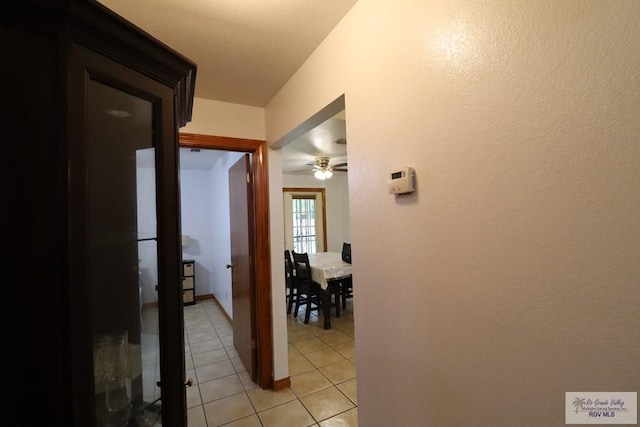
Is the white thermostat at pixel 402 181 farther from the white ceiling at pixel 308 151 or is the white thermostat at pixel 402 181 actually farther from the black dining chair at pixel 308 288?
the black dining chair at pixel 308 288

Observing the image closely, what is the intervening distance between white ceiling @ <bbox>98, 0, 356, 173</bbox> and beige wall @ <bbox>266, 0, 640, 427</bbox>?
0.99ft

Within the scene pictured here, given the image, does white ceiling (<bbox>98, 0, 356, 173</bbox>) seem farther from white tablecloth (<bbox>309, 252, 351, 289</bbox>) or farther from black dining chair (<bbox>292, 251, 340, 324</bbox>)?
black dining chair (<bbox>292, 251, 340, 324</bbox>)

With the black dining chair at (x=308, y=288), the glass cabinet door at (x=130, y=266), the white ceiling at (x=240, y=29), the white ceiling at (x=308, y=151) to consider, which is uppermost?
the white ceiling at (x=308, y=151)

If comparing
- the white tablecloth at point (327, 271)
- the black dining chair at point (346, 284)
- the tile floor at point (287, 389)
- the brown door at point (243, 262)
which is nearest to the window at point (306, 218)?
the black dining chair at point (346, 284)

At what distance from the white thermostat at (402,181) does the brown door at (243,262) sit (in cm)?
168

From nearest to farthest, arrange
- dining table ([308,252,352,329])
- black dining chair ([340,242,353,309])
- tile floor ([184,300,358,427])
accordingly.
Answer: tile floor ([184,300,358,427]) < dining table ([308,252,352,329]) < black dining chair ([340,242,353,309])

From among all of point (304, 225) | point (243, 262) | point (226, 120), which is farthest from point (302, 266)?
point (226, 120)

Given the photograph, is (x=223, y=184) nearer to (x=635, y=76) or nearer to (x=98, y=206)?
(x=98, y=206)

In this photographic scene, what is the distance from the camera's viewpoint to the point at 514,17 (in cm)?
67

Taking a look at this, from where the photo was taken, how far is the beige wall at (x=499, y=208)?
54 cm

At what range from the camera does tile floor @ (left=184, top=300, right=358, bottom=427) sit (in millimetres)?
1981

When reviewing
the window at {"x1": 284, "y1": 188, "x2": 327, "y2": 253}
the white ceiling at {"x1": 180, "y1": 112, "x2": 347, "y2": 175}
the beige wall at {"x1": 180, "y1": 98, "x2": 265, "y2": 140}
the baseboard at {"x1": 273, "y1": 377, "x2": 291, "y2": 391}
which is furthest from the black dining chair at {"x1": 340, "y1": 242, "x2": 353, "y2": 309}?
the beige wall at {"x1": 180, "y1": 98, "x2": 265, "y2": 140}

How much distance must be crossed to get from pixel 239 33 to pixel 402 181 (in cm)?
118

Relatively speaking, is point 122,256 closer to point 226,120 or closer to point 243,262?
point 226,120
